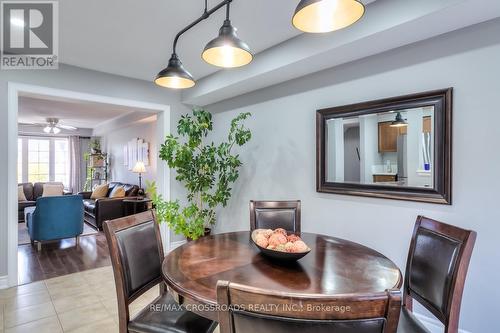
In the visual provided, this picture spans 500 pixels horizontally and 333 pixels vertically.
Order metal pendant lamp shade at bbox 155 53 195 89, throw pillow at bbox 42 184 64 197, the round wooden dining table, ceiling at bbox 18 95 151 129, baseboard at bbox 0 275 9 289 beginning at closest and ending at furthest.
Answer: the round wooden dining table < metal pendant lamp shade at bbox 155 53 195 89 < baseboard at bbox 0 275 9 289 < ceiling at bbox 18 95 151 129 < throw pillow at bbox 42 184 64 197

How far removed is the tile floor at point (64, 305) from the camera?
2223 mm

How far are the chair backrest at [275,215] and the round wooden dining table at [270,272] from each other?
0.52 metres

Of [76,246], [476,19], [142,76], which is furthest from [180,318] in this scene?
[76,246]

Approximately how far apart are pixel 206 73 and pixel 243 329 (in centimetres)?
328

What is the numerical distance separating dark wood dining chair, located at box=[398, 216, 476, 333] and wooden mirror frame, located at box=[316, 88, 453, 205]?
0.52 m

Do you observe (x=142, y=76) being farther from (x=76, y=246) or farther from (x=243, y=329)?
(x=243, y=329)

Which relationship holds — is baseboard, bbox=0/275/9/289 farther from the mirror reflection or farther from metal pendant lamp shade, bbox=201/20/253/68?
the mirror reflection

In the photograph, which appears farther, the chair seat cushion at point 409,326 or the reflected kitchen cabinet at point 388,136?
the reflected kitchen cabinet at point 388,136

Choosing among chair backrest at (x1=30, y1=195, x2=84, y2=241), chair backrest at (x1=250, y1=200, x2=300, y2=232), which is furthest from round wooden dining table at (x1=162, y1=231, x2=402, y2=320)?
chair backrest at (x1=30, y1=195, x2=84, y2=241)

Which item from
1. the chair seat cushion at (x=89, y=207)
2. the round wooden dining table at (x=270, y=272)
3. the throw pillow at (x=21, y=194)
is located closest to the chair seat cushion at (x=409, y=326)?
the round wooden dining table at (x=270, y=272)

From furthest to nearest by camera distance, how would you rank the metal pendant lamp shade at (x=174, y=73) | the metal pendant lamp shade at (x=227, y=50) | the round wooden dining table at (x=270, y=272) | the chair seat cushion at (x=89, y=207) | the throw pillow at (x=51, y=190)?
the throw pillow at (x=51, y=190), the chair seat cushion at (x=89, y=207), the metal pendant lamp shade at (x=174, y=73), the metal pendant lamp shade at (x=227, y=50), the round wooden dining table at (x=270, y=272)

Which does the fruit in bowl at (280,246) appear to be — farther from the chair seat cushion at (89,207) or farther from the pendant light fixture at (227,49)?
the chair seat cushion at (89,207)

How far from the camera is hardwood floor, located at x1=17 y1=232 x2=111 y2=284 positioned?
3285 millimetres

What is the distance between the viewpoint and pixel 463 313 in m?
1.91
